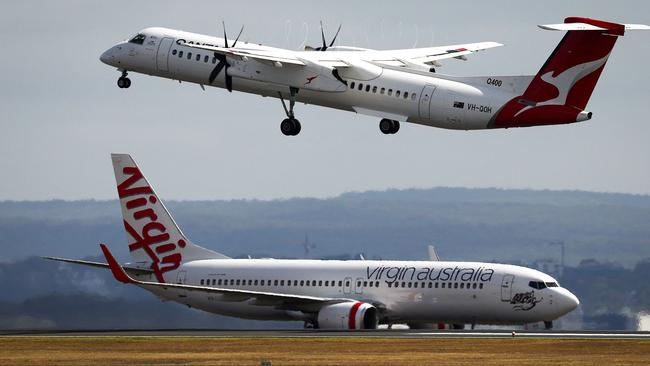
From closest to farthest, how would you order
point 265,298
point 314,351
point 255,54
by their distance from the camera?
point 314,351
point 255,54
point 265,298

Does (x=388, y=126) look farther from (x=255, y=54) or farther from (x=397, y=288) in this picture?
(x=397, y=288)

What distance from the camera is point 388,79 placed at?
9256 centimetres

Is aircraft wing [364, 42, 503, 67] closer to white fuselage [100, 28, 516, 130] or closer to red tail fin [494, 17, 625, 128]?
white fuselage [100, 28, 516, 130]

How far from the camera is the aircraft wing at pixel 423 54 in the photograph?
9856 cm

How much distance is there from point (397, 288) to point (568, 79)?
17.5 metres

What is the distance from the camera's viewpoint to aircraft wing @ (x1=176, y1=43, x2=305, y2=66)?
92.6 meters

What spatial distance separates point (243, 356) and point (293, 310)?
2966 cm

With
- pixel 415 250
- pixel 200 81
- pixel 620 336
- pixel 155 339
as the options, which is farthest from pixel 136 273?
pixel 415 250

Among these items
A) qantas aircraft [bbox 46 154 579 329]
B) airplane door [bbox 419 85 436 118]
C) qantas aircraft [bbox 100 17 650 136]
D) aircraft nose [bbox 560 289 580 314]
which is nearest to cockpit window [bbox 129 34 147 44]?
qantas aircraft [bbox 100 17 650 136]

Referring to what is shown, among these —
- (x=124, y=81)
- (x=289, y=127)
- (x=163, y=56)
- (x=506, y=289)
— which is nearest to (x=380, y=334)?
(x=289, y=127)

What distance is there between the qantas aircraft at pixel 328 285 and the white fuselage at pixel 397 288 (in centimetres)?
5

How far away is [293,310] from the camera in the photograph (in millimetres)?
104000

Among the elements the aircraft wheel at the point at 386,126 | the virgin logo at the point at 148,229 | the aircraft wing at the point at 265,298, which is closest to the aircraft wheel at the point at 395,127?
the aircraft wheel at the point at 386,126

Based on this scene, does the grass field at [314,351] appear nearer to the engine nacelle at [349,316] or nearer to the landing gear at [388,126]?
the landing gear at [388,126]
